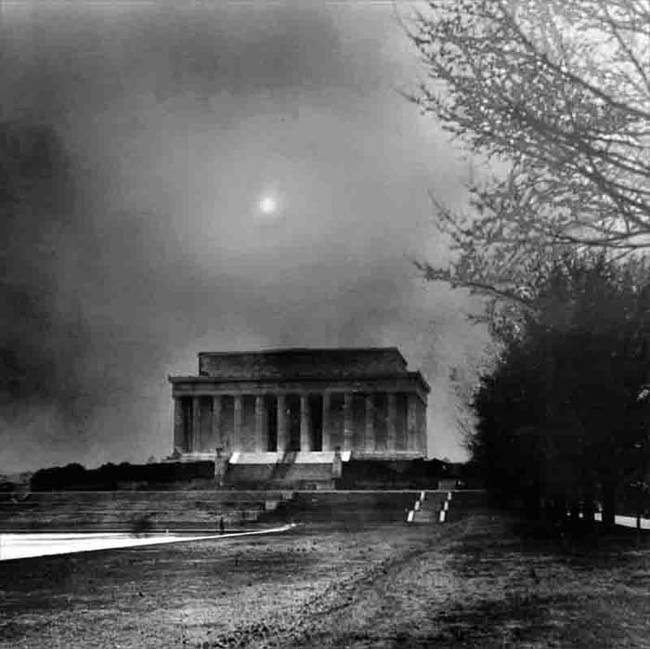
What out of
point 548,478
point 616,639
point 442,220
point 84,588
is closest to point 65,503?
point 548,478

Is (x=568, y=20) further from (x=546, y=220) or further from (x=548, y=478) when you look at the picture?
(x=548, y=478)

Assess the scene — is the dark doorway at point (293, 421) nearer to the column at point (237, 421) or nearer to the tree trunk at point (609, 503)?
the column at point (237, 421)

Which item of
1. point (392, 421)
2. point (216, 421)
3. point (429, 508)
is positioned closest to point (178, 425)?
point (216, 421)

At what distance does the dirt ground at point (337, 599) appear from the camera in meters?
8.70

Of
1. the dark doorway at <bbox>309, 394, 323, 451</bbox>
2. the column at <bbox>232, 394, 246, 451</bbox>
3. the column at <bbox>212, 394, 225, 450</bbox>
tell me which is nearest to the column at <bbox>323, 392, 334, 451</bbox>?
the dark doorway at <bbox>309, 394, 323, 451</bbox>

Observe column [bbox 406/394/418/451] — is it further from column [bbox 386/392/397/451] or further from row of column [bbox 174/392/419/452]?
column [bbox 386/392/397/451]

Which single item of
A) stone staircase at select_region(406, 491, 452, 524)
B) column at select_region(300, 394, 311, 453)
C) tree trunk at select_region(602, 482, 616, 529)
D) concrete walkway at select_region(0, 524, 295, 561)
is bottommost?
stone staircase at select_region(406, 491, 452, 524)

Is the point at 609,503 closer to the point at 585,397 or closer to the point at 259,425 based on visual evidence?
the point at 585,397

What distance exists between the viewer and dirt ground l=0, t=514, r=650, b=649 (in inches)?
342

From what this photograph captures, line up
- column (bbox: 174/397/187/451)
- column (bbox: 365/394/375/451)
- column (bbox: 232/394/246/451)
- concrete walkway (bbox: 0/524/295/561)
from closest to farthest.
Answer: concrete walkway (bbox: 0/524/295/561), column (bbox: 365/394/375/451), column (bbox: 232/394/246/451), column (bbox: 174/397/187/451)

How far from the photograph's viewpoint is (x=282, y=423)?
86812 mm

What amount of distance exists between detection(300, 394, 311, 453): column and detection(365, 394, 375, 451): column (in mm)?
4964

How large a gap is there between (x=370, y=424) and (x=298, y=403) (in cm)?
666

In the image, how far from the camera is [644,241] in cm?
1123
